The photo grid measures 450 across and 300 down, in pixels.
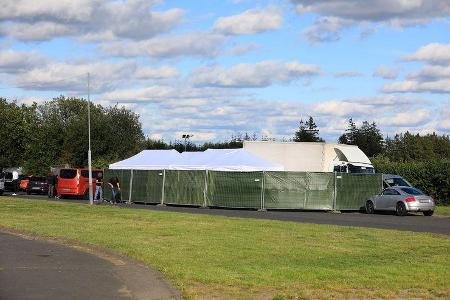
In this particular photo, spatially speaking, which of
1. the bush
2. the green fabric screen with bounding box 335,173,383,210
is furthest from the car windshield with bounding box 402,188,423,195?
the bush

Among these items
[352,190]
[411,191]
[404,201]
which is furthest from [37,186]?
[404,201]

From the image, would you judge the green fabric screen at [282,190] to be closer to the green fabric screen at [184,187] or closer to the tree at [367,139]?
the green fabric screen at [184,187]

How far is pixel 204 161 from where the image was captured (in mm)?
44938

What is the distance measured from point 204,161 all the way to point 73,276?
1295 inches

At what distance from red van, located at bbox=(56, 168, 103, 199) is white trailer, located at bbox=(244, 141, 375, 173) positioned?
A: 11.0 meters

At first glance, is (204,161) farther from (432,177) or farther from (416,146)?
(416,146)

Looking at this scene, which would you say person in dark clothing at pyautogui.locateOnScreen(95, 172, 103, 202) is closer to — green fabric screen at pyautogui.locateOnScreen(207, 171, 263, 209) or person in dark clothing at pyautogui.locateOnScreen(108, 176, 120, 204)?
person in dark clothing at pyautogui.locateOnScreen(108, 176, 120, 204)

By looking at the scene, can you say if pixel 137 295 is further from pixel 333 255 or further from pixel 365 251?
pixel 365 251

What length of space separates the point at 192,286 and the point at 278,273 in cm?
174

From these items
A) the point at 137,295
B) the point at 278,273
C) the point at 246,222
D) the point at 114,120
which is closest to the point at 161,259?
the point at 278,273

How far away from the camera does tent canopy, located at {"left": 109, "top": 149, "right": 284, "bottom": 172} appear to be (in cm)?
4250

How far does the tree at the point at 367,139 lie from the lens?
9499cm

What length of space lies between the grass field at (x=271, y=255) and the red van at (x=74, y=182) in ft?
76.3

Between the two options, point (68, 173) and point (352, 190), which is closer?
point (352, 190)
